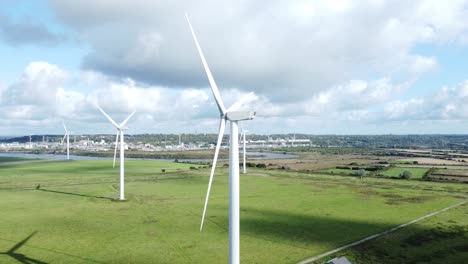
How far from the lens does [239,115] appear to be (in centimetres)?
2967

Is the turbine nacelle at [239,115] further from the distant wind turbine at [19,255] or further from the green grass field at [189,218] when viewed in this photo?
the distant wind turbine at [19,255]

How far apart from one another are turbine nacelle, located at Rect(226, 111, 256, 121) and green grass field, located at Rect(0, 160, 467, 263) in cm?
1683

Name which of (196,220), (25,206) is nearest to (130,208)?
(196,220)

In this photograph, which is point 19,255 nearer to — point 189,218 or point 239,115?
point 189,218

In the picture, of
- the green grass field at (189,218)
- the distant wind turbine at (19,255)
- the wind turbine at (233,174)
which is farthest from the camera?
the green grass field at (189,218)

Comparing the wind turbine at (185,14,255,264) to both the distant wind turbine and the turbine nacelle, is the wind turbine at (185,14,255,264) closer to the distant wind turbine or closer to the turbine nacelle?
the turbine nacelle

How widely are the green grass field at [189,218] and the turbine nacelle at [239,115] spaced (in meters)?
16.8

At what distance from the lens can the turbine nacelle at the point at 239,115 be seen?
2919 centimetres

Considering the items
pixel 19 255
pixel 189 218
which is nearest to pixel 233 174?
pixel 19 255

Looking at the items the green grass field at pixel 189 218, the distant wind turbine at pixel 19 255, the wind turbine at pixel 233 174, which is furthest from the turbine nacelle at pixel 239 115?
the distant wind turbine at pixel 19 255

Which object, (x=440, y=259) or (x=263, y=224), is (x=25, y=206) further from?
(x=440, y=259)

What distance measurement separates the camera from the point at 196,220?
56.6m

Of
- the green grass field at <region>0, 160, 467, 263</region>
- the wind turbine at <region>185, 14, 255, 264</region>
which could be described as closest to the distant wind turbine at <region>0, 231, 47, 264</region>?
the green grass field at <region>0, 160, 467, 263</region>

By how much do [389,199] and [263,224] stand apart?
1388 inches
